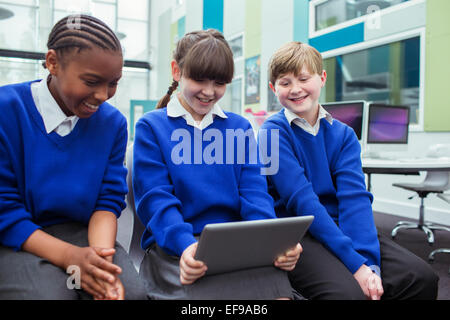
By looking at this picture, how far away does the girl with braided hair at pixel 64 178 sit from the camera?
0.73m

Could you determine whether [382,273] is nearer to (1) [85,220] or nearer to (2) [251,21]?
(1) [85,220]

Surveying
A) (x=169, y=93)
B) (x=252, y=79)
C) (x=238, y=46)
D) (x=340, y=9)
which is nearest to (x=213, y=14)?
(x=238, y=46)

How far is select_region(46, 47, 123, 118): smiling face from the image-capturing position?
2.61 feet

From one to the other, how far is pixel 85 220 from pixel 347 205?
727 millimetres

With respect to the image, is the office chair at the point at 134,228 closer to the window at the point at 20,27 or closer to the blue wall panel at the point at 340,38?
the blue wall panel at the point at 340,38

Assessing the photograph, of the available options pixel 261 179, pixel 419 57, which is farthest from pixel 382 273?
pixel 419 57

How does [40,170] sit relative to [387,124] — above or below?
below

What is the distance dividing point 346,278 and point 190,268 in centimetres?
41

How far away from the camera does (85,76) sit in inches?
31.5

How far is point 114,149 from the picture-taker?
96 cm

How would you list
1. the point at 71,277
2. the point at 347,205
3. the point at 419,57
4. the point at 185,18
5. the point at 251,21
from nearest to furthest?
the point at 71,277
the point at 347,205
the point at 419,57
the point at 251,21
the point at 185,18

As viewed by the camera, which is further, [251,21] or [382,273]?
[251,21]

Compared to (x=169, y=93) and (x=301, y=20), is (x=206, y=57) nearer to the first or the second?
(x=169, y=93)

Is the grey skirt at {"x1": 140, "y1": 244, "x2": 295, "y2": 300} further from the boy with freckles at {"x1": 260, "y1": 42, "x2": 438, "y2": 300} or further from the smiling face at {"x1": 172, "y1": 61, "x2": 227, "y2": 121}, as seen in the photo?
the smiling face at {"x1": 172, "y1": 61, "x2": 227, "y2": 121}
